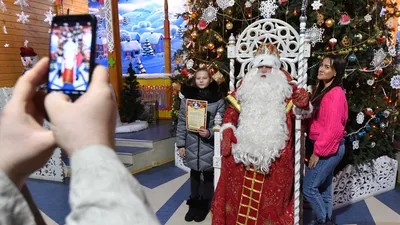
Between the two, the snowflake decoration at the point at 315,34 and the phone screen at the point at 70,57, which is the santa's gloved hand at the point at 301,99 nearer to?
the snowflake decoration at the point at 315,34

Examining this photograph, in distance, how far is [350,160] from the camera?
3.12 meters

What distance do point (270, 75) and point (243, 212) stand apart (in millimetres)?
1034

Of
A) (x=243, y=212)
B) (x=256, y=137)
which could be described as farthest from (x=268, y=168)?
(x=243, y=212)

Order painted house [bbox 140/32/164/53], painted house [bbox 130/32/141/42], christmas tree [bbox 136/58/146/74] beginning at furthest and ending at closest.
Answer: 1. painted house [bbox 130/32/141/42]
2. painted house [bbox 140/32/164/53]
3. christmas tree [bbox 136/58/146/74]

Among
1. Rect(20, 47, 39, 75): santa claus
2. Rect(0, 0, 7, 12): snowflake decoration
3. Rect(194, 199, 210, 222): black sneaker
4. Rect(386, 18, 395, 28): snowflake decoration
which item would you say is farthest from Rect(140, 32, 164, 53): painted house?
Rect(194, 199, 210, 222): black sneaker

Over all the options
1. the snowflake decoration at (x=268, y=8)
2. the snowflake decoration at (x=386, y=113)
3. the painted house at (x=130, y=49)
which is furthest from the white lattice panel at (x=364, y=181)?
the painted house at (x=130, y=49)

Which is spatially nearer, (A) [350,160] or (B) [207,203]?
(B) [207,203]

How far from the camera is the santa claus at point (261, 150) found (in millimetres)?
2139

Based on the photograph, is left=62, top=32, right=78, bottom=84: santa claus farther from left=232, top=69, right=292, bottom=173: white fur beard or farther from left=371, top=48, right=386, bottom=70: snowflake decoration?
left=371, top=48, right=386, bottom=70: snowflake decoration

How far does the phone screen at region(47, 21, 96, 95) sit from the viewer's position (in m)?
0.57

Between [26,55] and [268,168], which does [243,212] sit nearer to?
[268,168]

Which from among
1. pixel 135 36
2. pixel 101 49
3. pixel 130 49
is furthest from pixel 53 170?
pixel 135 36

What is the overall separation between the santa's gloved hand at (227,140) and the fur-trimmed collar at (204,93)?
501 mm

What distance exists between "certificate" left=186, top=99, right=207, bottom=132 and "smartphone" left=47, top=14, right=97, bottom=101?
199 centimetres
